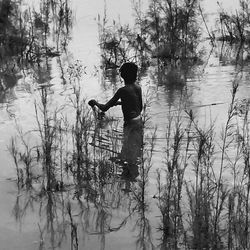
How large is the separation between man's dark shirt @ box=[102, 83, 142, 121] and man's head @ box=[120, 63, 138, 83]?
78mm

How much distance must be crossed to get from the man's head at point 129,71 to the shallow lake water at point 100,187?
0.57 m

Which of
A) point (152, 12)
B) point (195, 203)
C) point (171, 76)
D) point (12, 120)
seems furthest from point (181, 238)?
point (152, 12)

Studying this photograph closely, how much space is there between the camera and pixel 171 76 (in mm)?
11266

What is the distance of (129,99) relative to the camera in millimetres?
7609

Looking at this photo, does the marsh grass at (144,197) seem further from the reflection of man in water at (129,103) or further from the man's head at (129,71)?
the man's head at (129,71)

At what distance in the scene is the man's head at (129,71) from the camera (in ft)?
24.5

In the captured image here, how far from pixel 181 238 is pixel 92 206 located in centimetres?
101

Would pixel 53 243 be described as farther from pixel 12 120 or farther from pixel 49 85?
pixel 49 85

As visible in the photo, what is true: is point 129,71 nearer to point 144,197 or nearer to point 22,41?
point 144,197

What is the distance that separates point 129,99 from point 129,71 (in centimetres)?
33

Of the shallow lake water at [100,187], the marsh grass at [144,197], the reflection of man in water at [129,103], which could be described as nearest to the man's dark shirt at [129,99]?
the reflection of man in water at [129,103]

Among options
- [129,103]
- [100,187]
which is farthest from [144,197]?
[129,103]

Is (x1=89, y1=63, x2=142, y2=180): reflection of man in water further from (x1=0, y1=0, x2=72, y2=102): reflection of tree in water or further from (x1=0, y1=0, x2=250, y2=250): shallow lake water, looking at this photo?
(x1=0, y1=0, x2=72, y2=102): reflection of tree in water

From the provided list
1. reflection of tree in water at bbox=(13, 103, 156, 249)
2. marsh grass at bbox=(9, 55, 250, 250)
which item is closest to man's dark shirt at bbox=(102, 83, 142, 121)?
marsh grass at bbox=(9, 55, 250, 250)
